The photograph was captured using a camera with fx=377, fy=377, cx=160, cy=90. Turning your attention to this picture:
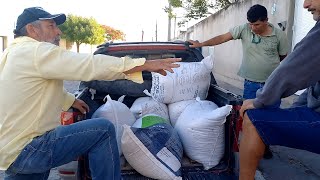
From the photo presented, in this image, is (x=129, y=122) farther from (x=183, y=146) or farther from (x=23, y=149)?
(x=23, y=149)

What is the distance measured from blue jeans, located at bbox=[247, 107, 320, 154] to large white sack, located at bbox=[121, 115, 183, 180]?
2.41ft

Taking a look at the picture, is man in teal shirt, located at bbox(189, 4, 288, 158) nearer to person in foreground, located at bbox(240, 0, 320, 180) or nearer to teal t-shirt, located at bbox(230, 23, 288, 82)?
teal t-shirt, located at bbox(230, 23, 288, 82)

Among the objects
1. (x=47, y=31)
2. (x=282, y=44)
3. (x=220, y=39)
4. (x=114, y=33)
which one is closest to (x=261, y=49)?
(x=282, y=44)

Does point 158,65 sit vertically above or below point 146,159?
above

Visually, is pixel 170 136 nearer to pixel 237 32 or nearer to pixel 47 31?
pixel 47 31

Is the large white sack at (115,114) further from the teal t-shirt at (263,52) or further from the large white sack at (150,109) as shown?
the teal t-shirt at (263,52)

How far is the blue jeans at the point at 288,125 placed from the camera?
93.9 inches

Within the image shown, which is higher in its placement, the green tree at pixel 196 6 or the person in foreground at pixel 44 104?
the green tree at pixel 196 6

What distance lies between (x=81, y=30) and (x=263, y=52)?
43.8m

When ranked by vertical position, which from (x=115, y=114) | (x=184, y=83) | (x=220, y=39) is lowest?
(x=115, y=114)

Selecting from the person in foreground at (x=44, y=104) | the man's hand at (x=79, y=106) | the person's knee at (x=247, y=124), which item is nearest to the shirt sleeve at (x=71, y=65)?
the person in foreground at (x=44, y=104)

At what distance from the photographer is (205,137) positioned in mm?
3010

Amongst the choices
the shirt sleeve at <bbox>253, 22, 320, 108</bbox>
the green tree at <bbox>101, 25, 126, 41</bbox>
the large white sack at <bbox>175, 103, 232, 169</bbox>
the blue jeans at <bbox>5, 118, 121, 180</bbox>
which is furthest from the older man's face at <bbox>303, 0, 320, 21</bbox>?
the green tree at <bbox>101, 25, 126, 41</bbox>

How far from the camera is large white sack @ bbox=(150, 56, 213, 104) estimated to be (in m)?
3.87
